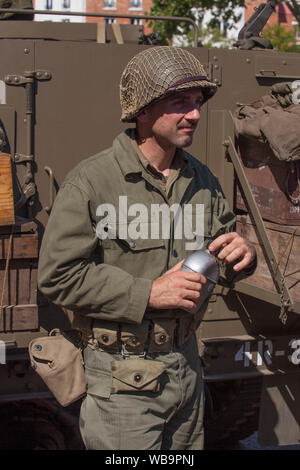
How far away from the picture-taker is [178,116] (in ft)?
8.45

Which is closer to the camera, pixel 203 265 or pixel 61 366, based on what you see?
pixel 203 265

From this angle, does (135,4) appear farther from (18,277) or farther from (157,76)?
(157,76)

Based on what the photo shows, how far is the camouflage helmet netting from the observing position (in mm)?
2510

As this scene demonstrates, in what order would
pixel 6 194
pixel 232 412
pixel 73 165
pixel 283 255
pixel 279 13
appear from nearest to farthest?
pixel 6 194, pixel 283 255, pixel 73 165, pixel 232 412, pixel 279 13

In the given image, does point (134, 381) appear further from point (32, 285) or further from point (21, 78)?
point (21, 78)

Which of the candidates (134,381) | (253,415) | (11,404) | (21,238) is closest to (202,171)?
(134,381)

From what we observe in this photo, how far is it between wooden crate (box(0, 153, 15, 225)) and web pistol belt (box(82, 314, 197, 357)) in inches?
39.4

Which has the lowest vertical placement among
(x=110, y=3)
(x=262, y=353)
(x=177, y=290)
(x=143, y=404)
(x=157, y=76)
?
(x=262, y=353)

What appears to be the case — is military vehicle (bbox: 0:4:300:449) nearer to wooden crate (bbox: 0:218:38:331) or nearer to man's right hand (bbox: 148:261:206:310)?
wooden crate (bbox: 0:218:38:331)

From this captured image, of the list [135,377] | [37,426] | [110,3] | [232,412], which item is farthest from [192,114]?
[110,3]

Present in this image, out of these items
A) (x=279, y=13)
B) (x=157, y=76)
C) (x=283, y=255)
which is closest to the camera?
(x=157, y=76)

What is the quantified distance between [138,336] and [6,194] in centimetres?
120

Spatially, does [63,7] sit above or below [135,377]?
above

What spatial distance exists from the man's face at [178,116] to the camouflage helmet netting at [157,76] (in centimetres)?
5
